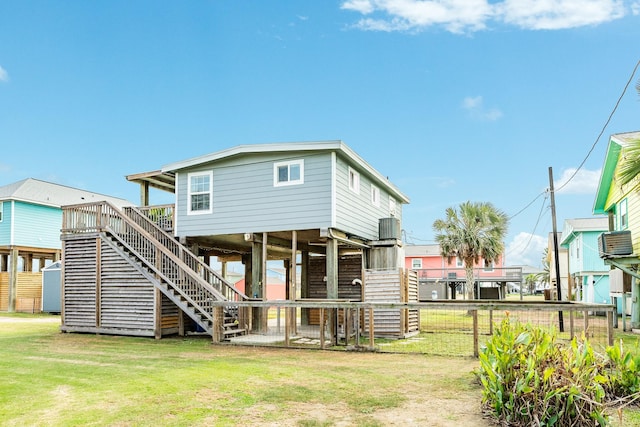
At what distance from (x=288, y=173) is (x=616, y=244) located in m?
11.0

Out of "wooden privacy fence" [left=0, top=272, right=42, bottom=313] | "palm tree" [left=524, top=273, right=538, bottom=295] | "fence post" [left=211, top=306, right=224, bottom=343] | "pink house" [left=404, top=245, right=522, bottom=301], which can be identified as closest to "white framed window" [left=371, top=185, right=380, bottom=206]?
"fence post" [left=211, top=306, right=224, bottom=343]

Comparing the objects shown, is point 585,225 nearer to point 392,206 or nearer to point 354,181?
point 392,206

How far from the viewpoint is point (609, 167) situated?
1866 cm

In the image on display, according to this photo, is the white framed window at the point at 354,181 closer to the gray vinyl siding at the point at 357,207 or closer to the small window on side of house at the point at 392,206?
the gray vinyl siding at the point at 357,207

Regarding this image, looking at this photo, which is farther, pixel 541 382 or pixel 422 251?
pixel 422 251

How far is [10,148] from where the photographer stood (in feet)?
128

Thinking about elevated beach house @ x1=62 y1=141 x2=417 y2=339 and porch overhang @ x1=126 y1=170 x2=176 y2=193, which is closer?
elevated beach house @ x1=62 y1=141 x2=417 y2=339

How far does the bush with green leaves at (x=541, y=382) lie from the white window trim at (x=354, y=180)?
34.6ft

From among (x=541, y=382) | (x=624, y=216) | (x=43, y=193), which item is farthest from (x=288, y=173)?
(x=43, y=193)

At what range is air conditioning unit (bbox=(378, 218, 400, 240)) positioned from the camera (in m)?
19.2

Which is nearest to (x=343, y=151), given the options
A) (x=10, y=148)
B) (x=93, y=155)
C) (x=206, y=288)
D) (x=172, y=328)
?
(x=206, y=288)

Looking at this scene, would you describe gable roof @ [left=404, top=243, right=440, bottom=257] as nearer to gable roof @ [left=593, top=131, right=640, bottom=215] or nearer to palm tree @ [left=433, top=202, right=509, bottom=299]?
palm tree @ [left=433, top=202, right=509, bottom=299]

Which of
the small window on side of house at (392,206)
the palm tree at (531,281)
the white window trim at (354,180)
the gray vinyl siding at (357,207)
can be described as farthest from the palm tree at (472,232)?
the palm tree at (531,281)

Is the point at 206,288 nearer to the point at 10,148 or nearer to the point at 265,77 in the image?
the point at 265,77
